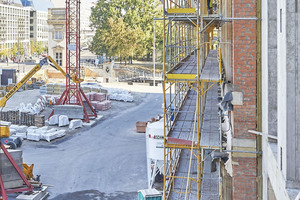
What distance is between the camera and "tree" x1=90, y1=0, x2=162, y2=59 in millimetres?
68875

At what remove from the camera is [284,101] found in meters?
6.47

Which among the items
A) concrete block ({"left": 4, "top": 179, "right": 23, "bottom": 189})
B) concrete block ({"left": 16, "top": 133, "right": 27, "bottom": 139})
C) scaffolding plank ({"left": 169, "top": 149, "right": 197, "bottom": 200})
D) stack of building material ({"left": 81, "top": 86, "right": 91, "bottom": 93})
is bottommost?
concrete block ({"left": 4, "top": 179, "right": 23, "bottom": 189})

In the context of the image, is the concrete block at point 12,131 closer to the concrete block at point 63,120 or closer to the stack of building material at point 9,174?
the concrete block at point 63,120

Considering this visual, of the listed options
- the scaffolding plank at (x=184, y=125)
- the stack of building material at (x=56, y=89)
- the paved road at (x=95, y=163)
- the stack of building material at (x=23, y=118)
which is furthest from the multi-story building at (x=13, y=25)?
the scaffolding plank at (x=184, y=125)

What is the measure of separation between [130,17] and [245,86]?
62.5m

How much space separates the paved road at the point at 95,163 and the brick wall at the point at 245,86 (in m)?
8.46

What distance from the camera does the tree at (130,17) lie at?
6888 centimetres

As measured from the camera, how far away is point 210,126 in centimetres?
1277

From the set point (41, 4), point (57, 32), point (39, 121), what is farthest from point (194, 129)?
point (41, 4)

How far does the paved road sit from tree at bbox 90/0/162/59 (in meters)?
37.1

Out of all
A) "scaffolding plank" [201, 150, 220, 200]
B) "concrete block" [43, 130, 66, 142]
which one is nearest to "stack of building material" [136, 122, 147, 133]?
"concrete block" [43, 130, 66, 142]

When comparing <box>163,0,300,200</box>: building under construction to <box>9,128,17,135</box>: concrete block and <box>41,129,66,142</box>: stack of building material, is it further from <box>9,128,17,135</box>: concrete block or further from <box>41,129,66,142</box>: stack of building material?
<box>9,128,17,135</box>: concrete block

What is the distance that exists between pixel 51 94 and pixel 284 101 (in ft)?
136

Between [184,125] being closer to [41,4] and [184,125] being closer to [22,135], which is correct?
[22,135]
